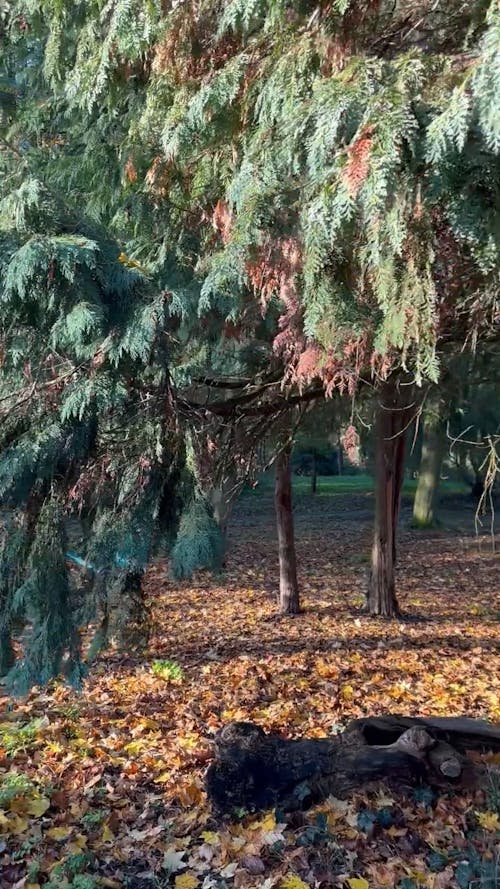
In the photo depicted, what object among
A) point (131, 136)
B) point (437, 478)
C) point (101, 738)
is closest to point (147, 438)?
point (131, 136)

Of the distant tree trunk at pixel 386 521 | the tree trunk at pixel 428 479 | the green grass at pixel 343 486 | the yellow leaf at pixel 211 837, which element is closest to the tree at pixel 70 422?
the yellow leaf at pixel 211 837

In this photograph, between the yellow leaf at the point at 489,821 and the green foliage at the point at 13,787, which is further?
the green foliage at the point at 13,787

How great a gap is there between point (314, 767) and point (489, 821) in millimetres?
974

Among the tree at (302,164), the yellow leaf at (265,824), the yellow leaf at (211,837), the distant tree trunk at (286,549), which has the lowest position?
the yellow leaf at (211,837)

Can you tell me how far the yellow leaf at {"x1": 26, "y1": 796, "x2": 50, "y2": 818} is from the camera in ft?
13.9

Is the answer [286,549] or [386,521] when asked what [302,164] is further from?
[286,549]

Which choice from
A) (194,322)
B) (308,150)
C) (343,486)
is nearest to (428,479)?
(343,486)

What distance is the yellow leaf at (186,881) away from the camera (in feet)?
11.7

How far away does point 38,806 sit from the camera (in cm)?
429

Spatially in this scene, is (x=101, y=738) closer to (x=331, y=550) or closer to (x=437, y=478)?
(x=331, y=550)

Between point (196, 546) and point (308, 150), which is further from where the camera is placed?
point (196, 546)

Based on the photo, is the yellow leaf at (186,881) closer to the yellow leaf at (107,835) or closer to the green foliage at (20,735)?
the yellow leaf at (107,835)

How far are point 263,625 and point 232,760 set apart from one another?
5042 millimetres

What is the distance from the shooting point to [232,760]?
427 centimetres
